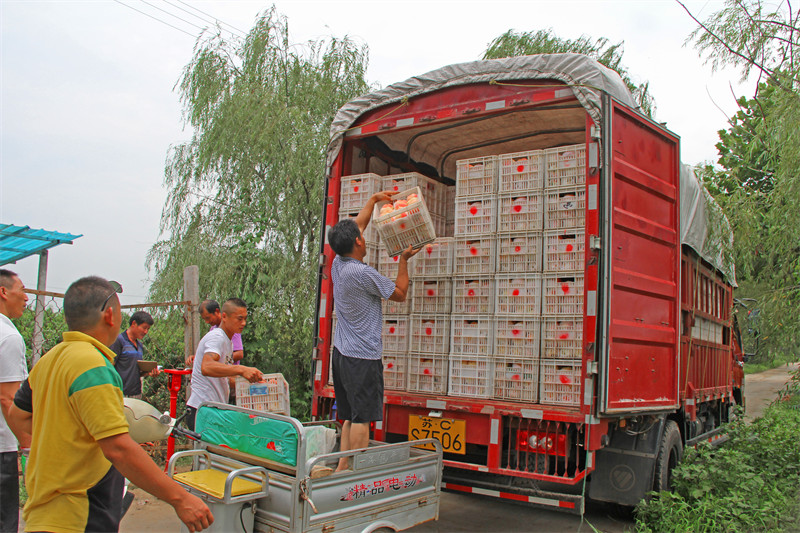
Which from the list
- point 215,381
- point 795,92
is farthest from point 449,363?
point 795,92

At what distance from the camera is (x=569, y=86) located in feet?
15.2

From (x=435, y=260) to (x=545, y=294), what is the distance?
104cm

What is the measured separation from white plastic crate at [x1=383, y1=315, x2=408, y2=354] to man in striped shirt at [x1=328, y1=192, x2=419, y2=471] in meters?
0.97

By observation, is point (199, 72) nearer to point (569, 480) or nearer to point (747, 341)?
point (569, 480)

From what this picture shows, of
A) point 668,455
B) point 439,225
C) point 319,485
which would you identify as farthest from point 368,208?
point 668,455

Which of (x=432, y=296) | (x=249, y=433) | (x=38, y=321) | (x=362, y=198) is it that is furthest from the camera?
(x=38, y=321)

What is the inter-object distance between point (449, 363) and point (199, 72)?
745 centimetres

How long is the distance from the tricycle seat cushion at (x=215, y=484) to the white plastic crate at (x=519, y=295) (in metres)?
2.45

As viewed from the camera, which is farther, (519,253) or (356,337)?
(519,253)

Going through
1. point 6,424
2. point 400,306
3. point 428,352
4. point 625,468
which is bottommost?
point 625,468

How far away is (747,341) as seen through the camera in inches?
424

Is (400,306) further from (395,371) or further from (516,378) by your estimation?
(516,378)

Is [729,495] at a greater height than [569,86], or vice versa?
[569,86]

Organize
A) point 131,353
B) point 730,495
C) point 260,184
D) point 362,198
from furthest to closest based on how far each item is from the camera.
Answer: point 260,184
point 131,353
point 362,198
point 730,495
